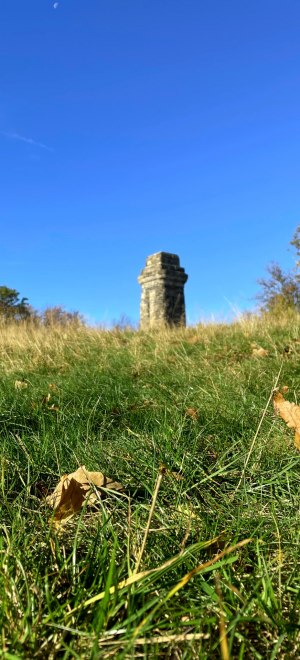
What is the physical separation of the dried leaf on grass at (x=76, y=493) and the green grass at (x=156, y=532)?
39 millimetres

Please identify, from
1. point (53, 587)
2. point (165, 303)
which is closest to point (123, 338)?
point (165, 303)

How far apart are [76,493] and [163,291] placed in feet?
39.3

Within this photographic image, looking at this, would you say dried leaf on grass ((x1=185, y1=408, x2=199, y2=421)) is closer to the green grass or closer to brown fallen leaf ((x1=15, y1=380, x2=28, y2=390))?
the green grass

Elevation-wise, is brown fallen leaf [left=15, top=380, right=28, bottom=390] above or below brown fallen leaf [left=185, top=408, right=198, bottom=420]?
above

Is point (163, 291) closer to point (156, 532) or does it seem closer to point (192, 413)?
point (192, 413)

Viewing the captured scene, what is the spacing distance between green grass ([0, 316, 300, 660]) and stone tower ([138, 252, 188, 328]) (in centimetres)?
969

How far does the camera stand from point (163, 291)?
1335 cm

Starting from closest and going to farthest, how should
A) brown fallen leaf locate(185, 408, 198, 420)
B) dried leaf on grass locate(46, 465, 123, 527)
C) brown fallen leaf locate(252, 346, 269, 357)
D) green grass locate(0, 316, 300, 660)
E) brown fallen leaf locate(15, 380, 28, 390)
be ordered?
green grass locate(0, 316, 300, 660) → dried leaf on grass locate(46, 465, 123, 527) → brown fallen leaf locate(185, 408, 198, 420) → brown fallen leaf locate(15, 380, 28, 390) → brown fallen leaf locate(252, 346, 269, 357)

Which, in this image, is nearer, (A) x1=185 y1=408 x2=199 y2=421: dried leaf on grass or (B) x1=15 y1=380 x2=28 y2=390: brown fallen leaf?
(A) x1=185 y1=408 x2=199 y2=421: dried leaf on grass

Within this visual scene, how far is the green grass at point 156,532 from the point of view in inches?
36.3

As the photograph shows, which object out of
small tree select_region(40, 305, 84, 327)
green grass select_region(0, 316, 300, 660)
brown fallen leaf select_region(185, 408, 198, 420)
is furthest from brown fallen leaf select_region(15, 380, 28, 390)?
small tree select_region(40, 305, 84, 327)

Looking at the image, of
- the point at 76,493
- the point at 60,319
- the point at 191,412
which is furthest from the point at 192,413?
the point at 60,319

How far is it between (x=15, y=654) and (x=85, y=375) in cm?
375

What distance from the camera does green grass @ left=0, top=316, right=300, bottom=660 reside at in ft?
3.02
